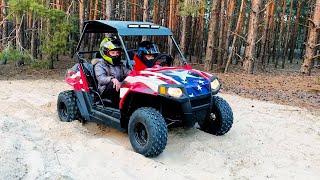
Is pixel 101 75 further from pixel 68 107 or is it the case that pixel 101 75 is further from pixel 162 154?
pixel 162 154

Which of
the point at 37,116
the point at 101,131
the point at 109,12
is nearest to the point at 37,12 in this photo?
the point at 109,12

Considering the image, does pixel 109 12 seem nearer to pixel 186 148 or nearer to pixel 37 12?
pixel 37 12

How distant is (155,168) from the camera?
15.3 feet

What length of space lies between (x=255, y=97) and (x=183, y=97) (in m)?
5.60

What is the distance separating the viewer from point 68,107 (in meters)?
6.67

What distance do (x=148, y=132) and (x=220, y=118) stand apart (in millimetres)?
1565

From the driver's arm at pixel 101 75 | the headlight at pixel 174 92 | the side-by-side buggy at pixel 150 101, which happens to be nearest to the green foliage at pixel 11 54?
the side-by-side buggy at pixel 150 101

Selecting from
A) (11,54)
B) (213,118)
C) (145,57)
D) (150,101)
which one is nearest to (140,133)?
(150,101)

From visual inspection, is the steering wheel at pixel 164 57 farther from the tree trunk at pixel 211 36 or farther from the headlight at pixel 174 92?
the tree trunk at pixel 211 36

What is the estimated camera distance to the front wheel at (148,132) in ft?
16.0

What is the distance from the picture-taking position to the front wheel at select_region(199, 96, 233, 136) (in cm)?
595

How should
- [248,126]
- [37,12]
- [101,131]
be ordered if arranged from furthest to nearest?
[37,12]
[248,126]
[101,131]

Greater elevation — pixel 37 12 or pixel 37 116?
pixel 37 12

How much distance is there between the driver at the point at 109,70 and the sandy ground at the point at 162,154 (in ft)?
2.40
